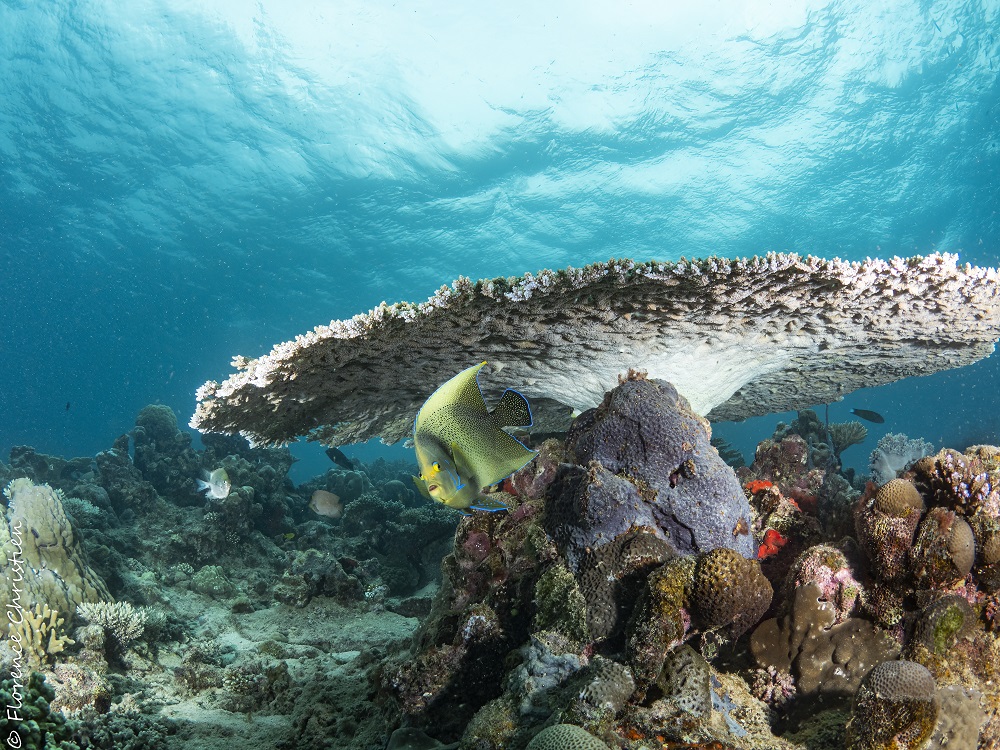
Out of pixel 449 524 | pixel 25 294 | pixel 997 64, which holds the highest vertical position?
pixel 25 294

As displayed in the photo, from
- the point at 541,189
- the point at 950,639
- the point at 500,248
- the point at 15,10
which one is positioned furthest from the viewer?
the point at 500,248

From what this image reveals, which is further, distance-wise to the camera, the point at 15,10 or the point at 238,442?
the point at 15,10

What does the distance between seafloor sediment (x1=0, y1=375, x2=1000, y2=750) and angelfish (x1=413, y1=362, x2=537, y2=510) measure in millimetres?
909

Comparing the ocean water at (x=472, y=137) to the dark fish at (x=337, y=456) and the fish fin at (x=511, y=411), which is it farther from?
the fish fin at (x=511, y=411)

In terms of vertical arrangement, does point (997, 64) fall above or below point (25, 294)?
below

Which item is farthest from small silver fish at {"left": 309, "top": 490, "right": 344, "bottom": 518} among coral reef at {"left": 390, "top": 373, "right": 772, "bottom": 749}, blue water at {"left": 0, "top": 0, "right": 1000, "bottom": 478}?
blue water at {"left": 0, "top": 0, "right": 1000, "bottom": 478}

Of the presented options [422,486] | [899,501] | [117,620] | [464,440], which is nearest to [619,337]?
[899,501]

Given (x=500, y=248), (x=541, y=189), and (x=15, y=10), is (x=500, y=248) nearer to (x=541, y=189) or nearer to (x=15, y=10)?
(x=541, y=189)

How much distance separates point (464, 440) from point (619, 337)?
2408 millimetres

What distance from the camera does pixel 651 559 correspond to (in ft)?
8.10

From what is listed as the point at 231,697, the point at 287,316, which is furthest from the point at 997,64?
the point at 287,316

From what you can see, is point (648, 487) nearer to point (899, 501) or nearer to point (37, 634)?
point (899, 501)

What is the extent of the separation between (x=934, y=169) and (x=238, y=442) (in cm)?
3885

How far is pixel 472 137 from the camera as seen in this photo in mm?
27469
